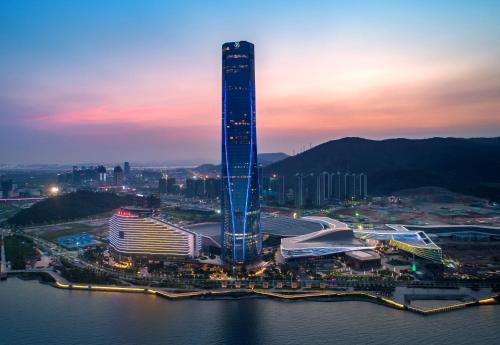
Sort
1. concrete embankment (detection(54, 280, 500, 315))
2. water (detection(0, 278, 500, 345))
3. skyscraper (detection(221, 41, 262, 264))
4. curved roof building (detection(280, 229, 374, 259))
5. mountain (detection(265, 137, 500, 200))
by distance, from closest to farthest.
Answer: water (detection(0, 278, 500, 345)) → concrete embankment (detection(54, 280, 500, 315)) → skyscraper (detection(221, 41, 262, 264)) → curved roof building (detection(280, 229, 374, 259)) → mountain (detection(265, 137, 500, 200))

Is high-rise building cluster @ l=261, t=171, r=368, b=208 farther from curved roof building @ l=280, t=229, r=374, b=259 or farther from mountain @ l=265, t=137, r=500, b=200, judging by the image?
curved roof building @ l=280, t=229, r=374, b=259

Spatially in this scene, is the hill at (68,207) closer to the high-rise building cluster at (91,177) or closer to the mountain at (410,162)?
the high-rise building cluster at (91,177)

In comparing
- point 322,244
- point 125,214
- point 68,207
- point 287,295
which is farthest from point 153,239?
point 68,207

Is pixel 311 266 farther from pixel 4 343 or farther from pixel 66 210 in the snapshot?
pixel 66 210

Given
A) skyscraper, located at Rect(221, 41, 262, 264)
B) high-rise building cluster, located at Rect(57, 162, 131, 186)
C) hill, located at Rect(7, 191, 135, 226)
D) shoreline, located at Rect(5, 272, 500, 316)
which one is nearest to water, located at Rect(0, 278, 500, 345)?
shoreline, located at Rect(5, 272, 500, 316)

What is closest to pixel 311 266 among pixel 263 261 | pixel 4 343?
pixel 263 261

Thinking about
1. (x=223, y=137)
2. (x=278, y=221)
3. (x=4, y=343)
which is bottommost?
(x=4, y=343)
